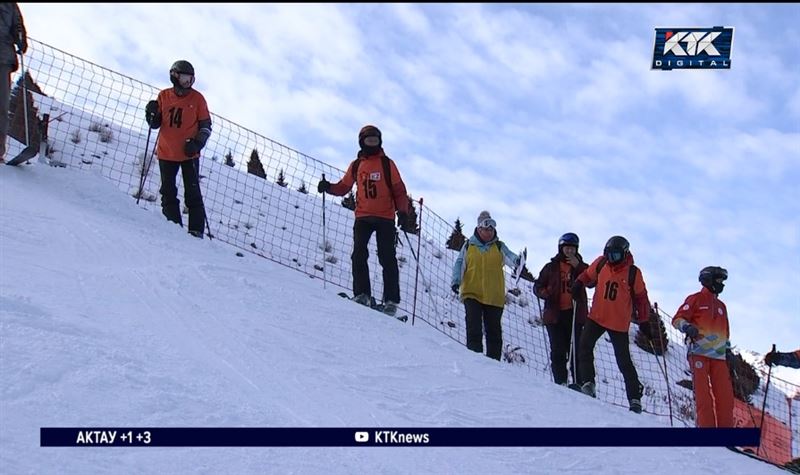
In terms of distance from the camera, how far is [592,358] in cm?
763

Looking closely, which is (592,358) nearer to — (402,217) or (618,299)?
(618,299)

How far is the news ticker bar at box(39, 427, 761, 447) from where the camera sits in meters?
3.47

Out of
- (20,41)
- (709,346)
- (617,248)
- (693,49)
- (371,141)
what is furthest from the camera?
(693,49)

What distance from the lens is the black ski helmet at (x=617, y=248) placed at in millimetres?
7562

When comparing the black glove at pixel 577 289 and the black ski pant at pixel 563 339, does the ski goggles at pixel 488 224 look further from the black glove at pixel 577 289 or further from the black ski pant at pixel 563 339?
the black ski pant at pixel 563 339

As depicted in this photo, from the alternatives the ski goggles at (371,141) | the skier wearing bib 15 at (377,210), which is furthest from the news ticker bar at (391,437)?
the ski goggles at (371,141)

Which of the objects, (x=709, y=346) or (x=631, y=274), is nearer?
(x=709, y=346)

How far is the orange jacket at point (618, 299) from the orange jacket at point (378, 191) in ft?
7.19

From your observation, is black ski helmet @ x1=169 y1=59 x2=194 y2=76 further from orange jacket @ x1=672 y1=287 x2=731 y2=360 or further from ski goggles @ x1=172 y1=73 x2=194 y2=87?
orange jacket @ x1=672 y1=287 x2=731 y2=360

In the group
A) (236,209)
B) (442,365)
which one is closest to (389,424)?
(442,365)

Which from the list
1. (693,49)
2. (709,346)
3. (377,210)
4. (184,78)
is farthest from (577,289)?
(184,78)

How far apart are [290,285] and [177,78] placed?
2872 millimetres

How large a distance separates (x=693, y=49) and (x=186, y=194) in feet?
20.5

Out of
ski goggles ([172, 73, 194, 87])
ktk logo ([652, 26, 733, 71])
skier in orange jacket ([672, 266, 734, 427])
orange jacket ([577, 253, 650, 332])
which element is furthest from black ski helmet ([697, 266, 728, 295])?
ski goggles ([172, 73, 194, 87])
